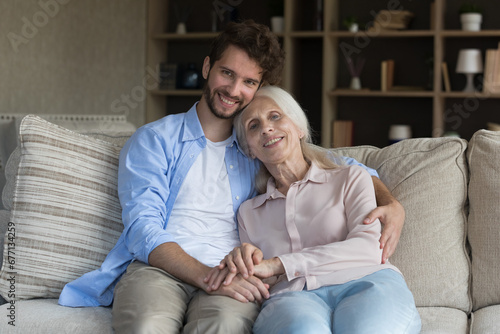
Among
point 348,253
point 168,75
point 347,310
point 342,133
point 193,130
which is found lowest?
point 347,310

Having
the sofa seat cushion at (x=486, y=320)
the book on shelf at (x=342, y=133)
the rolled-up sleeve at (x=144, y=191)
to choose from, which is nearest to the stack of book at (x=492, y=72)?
the book on shelf at (x=342, y=133)

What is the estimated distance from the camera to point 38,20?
3.94 m

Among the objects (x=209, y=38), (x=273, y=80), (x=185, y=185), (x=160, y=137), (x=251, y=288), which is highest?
(x=209, y=38)

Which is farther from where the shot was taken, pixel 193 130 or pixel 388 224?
pixel 193 130

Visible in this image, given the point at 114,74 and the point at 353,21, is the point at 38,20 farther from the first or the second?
the point at 353,21

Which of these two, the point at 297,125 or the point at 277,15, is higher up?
the point at 277,15

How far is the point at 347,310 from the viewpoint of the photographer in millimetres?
1556

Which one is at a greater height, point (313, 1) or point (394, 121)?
point (313, 1)

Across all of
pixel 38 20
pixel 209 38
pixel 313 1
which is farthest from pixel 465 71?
pixel 38 20

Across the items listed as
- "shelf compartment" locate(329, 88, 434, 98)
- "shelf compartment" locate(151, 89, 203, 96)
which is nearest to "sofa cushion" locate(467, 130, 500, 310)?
"shelf compartment" locate(329, 88, 434, 98)

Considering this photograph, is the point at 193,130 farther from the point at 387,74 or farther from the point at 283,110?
the point at 387,74

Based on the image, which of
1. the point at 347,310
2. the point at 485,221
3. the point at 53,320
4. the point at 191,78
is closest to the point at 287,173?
the point at 347,310

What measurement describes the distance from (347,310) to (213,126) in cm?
78

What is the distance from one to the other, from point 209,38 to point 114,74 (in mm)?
832
